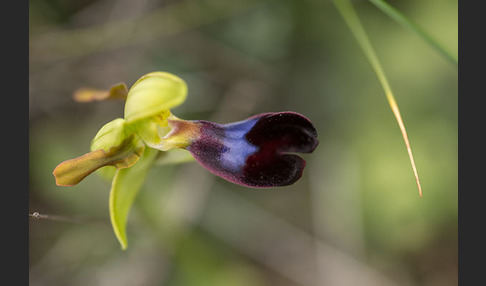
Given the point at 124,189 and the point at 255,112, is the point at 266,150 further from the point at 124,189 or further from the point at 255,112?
the point at 255,112

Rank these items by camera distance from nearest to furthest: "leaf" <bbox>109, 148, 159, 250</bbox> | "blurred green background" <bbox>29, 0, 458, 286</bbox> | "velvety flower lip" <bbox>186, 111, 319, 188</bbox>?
1. "velvety flower lip" <bbox>186, 111, 319, 188</bbox>
2. "leaf" <bbox>109, 148, 159, 250</bbox>
3. "blurred green background" <bbox>29, 0, 458, 286</bbox>

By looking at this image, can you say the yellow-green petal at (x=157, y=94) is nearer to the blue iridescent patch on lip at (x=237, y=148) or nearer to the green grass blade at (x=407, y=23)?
the blue iridescent patch on lip at (x=237, y=148)

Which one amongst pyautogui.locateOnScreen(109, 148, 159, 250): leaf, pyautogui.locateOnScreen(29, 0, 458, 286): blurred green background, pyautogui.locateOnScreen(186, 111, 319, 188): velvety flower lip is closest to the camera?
pyautogui.locateOnScreen(186, 111, 319, 188): velvety flower lip

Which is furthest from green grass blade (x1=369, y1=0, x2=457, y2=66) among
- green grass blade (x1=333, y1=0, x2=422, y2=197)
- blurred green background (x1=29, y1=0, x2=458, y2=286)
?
blurred green background (x1=29, y1=0, x2=458, y2=286)

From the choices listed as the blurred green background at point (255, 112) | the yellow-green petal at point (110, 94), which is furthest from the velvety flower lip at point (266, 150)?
the blurred green background at point (255, 112)

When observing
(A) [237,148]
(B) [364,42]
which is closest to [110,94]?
(A) [237,148]

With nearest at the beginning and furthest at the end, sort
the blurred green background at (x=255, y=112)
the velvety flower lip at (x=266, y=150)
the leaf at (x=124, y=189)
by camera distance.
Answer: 1. the velvety flower lip at (x=266, y=150)
2. the leaf at (x=124, y=189)
3. the blurred green background at (x=255, y=112)

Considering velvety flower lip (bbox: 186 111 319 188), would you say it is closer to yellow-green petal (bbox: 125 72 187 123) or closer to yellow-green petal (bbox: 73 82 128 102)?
yellow-green petal (bbox: 125 72 187 123)

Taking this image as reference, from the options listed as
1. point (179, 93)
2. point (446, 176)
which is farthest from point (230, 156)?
point (446, 176)
